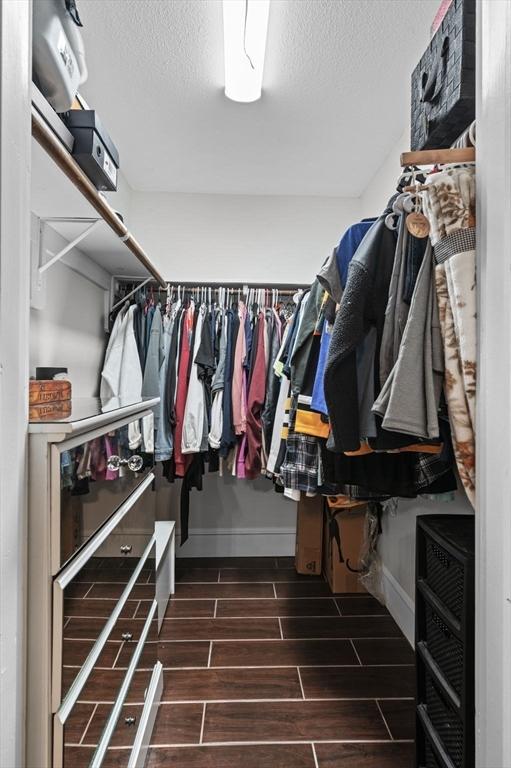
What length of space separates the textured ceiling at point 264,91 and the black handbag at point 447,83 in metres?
0.61

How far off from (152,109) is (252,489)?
2.33 meters

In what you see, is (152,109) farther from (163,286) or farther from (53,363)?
(53,363)

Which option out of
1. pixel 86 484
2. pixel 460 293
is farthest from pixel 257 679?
pixel 460 293

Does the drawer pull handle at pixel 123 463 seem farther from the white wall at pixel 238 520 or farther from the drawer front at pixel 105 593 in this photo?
the white wall at pixel 238 520

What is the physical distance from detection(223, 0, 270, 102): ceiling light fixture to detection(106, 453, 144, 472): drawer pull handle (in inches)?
58.8

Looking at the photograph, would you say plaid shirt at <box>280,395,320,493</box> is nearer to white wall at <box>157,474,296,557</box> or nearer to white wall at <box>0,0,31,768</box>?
white wall at <box>0,0,31,768</box>

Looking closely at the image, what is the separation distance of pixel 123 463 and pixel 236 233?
2210mm

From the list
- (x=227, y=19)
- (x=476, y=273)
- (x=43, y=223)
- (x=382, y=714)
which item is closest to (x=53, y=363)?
(x=43, y=223)

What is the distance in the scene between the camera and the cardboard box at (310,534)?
112 inches

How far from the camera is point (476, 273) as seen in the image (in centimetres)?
83

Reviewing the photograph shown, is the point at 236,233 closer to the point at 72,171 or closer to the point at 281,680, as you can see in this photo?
the point at 72,171

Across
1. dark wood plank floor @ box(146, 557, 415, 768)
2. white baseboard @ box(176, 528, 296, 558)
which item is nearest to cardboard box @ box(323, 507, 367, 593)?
Result: dark wood plank floor @ box(146, 557, 415, 768)

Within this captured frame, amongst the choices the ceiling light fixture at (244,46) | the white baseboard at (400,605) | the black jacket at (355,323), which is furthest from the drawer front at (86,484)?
the white baseboard at (400,605)

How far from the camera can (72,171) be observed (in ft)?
3.37
